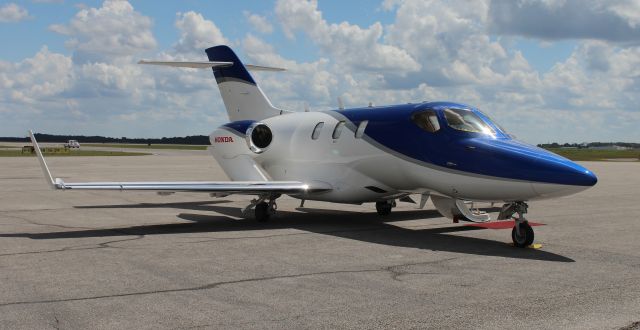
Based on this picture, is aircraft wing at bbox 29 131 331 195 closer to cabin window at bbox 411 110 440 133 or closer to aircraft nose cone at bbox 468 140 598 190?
cabin window at bbox 411 110 440 133

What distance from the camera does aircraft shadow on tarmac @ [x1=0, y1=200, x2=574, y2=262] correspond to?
11016 mm

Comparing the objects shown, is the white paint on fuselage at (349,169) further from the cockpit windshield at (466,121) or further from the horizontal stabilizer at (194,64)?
the horizontal stabilizer at (194,64)

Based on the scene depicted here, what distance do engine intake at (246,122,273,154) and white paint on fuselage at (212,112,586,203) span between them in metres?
0.16

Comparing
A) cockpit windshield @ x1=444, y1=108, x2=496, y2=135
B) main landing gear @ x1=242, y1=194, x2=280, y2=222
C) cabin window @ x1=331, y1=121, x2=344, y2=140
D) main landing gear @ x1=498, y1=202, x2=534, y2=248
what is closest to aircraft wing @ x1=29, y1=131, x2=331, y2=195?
main landing gear @ x1=242, y1=194, x2=280, y2=222

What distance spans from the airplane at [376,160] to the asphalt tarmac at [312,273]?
2.59 ft

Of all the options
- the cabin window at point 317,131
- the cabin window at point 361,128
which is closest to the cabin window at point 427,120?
the cabin window at point 361,128

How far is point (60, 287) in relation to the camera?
779 centimetres

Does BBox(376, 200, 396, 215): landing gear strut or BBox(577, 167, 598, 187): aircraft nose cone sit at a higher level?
BBox(577, 167, 598, 187): aircraft nose cone

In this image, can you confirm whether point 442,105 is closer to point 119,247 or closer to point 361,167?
point 361,167

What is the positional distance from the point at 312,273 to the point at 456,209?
453 cm

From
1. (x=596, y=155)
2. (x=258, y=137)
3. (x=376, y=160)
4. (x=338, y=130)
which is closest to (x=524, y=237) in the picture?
(x=376, y=160)

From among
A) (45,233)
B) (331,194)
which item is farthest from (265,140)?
(45,233)

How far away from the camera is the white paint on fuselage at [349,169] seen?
36.8ft

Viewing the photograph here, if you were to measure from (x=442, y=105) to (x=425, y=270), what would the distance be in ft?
15.2
